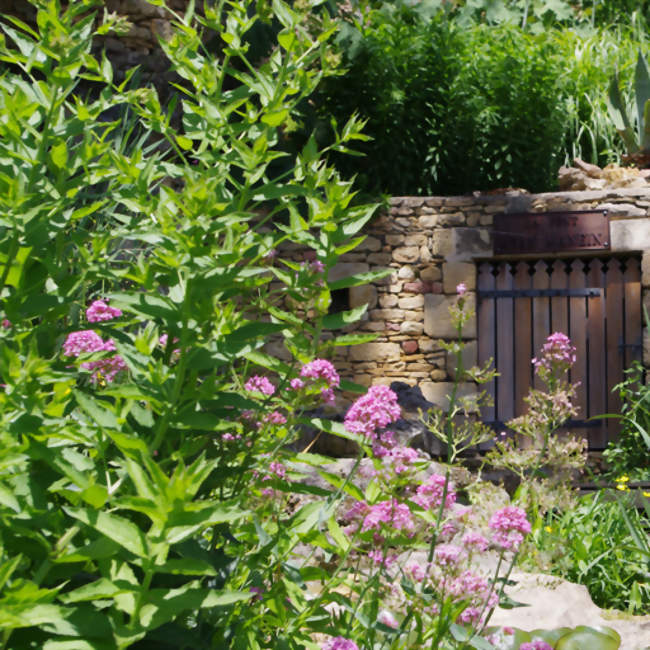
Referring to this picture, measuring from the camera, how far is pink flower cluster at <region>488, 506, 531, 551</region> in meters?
1.71

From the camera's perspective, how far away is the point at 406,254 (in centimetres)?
761

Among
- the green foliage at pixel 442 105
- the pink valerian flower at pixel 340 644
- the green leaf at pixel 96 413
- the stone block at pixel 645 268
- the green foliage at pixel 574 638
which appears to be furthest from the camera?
the green foliage at pixel 442 105

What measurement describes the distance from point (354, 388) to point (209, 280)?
0.42 metres

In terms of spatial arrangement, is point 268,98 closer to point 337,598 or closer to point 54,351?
point 54,351

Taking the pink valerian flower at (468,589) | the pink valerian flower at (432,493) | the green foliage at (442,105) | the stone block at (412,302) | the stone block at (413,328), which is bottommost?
the pink valerian flower at (468,589)

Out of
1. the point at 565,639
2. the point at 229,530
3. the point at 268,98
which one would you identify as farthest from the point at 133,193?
the point at 565,639

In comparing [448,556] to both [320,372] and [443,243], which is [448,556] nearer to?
[320,372]

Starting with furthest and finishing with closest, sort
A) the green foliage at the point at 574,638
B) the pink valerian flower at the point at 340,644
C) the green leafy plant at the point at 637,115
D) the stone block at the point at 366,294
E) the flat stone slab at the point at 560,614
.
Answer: the green leafy plant at the point at 637,115 → the stone block at the point at 366,294 → the flat stone slab at the point at 560,614 → the green foliage at the point at 574,638 → the pink valerian flower at the point at 340,644

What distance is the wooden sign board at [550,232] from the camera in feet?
24.0

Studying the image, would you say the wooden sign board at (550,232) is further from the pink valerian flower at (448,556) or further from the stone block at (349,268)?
the pink valerian flower at (448,556)

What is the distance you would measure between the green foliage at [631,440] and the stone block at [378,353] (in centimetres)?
189

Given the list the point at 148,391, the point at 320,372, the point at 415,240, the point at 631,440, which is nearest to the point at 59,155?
the point at 148,391

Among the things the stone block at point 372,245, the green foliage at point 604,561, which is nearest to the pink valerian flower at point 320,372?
the green foliage at point 604,561

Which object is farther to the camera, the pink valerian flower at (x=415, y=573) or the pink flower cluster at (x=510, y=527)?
the pink valerian flower at (x=415, y=573)
